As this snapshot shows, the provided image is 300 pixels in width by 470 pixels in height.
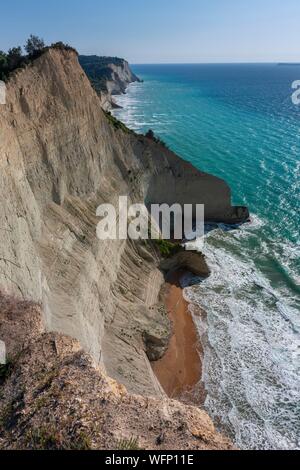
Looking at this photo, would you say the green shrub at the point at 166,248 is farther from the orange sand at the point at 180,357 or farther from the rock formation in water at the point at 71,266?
the orange sand at the point at 180,357

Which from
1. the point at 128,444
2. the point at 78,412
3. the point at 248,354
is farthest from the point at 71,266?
the point at 248,354

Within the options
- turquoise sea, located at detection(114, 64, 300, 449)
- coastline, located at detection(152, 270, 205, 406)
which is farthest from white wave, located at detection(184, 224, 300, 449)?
coastline, located at detection(152, 270, 205, 406)

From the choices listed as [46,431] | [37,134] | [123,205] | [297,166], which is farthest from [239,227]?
[46,431]

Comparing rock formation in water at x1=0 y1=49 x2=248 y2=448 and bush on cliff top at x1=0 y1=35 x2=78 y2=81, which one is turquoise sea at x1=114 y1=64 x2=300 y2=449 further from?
bush on cliff top at x1=0 y1=35 x2=78 y2=81

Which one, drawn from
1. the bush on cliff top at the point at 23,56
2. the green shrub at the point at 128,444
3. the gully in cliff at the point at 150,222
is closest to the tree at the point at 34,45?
the bush on cliff top at the point at 23,56

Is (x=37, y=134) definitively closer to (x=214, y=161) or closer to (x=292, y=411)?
(x=292, y=411)

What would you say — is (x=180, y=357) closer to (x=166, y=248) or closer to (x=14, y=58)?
(x=166, y=248)
